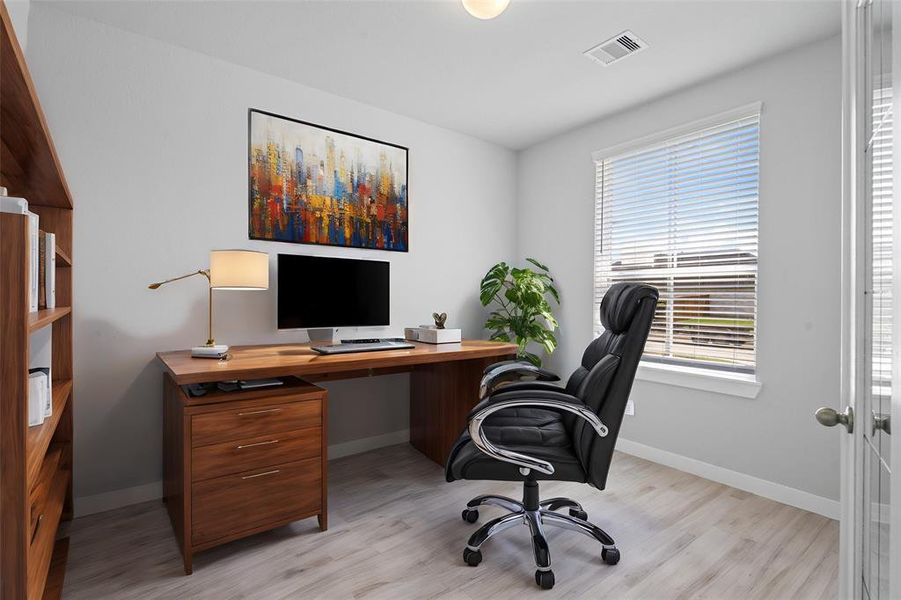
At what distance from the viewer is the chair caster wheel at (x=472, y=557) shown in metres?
1.81

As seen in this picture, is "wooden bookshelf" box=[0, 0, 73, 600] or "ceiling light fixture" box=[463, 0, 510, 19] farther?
"ceiling light fixture" box=[463, 0, 510, 19]

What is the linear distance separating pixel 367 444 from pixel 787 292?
2746mm

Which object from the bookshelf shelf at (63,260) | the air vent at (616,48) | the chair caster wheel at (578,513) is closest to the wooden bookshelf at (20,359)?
the bookshelf shelf at (63,260)

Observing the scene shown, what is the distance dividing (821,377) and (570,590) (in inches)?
69.0

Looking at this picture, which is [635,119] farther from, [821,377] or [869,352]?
[869,352]

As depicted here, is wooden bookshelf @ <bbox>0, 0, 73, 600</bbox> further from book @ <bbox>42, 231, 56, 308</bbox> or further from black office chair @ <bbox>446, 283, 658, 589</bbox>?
black office chair @ <bbox>446, 283, 658, 589</bbox>

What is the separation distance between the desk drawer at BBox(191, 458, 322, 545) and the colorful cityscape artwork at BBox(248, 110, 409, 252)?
1412 millimetres

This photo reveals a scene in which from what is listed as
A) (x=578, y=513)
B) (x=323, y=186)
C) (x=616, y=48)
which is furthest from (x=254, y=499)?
(x=616, y=48)

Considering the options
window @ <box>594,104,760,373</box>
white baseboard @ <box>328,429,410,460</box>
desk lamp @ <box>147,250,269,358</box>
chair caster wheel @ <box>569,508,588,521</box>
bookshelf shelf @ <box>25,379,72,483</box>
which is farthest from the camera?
white baseboard @ <box>328,429,410,460</box>

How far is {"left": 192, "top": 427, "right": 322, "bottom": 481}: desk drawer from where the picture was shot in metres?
1.77

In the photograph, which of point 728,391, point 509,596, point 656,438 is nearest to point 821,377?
point 728,391

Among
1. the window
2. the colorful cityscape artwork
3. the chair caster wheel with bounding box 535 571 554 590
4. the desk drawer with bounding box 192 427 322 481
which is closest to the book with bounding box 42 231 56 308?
the desk drawer with bounding box 192 427 322 481

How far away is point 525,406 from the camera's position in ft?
5.40

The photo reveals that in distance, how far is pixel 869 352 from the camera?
2.96 feet
